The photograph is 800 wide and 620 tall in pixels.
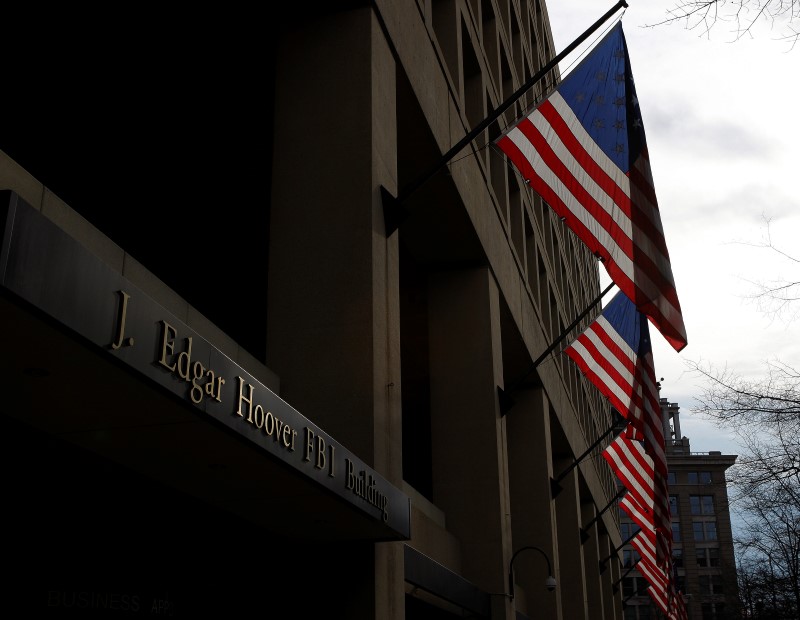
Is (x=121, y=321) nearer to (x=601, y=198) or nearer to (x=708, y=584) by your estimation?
(x=601, y=198)

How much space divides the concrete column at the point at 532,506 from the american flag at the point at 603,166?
11.2 metres

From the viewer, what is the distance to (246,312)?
45.0ft

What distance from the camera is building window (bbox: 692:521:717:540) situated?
128m

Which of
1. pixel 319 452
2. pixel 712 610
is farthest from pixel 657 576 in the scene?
pixel 712 610

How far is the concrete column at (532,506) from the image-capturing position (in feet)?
76.5

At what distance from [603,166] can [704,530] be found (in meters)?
125

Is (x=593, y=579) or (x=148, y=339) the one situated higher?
(x=593, y=579)

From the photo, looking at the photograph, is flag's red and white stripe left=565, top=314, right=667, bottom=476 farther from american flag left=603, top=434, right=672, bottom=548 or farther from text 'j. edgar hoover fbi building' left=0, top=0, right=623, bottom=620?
american flag left=603, top=434, right=672, bottom=548

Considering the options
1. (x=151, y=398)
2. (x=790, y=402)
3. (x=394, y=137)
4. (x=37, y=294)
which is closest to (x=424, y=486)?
(x=790, y=402)

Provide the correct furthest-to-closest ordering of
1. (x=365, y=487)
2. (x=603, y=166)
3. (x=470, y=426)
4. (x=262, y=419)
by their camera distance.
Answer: (x=470, y=426)
(x=603, y=166)
(x=365, y=487)
(x=262, y=419)

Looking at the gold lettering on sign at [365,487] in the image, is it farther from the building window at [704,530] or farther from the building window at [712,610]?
the building window at [704,530]

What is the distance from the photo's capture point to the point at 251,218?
1468 cm

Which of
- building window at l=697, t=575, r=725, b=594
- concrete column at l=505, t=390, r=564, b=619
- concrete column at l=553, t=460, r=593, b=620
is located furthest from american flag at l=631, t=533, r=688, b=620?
building window at l=697, t=575, r=725, b=594

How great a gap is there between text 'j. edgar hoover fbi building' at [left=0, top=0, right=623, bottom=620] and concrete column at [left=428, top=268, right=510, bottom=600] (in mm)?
41
